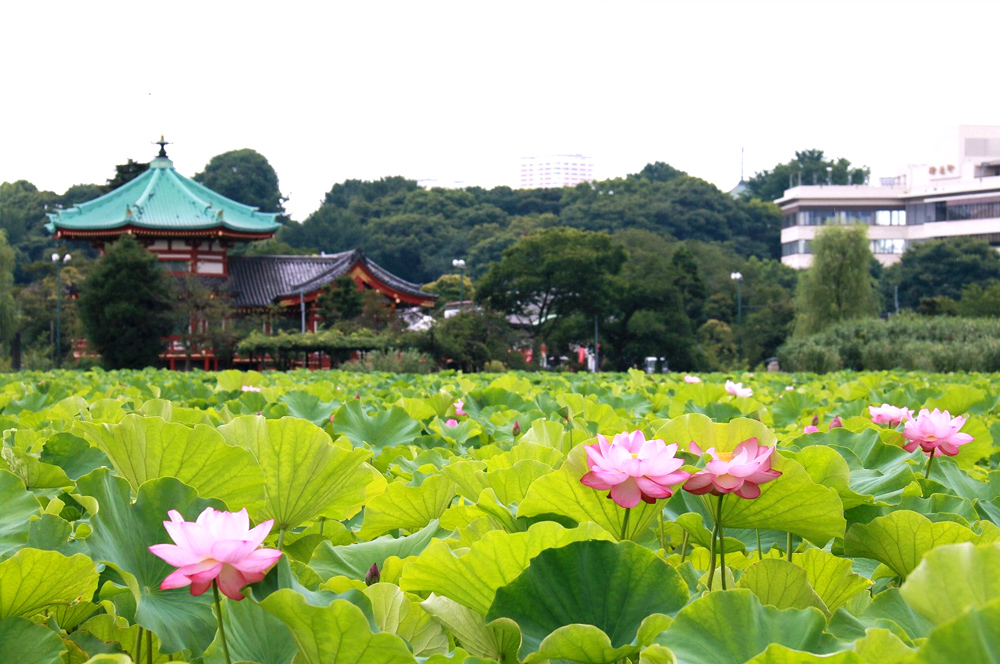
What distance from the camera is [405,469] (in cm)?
129

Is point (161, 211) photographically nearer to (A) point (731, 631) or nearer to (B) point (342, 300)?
(B) point (342, 300)

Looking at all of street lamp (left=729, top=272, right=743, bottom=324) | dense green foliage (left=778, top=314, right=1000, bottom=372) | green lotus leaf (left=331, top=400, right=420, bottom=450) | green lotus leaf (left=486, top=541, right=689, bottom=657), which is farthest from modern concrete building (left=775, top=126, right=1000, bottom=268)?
green lotus leaf (left=486, top=541, right=689, bottom=657)

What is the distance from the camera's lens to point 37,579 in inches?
23.3

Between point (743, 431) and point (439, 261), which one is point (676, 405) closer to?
point (743, 431)

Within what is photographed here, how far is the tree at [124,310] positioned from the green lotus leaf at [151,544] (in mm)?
20151

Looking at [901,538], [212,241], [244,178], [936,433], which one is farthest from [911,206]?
[901,538]

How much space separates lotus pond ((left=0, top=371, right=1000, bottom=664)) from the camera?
51 centimetres

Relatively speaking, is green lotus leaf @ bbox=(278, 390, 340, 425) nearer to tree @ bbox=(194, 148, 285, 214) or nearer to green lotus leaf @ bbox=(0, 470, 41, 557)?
green lotus leaf @ bbox=(0, 470, 41, 557)

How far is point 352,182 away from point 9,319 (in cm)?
2723

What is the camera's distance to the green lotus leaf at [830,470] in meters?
0.83

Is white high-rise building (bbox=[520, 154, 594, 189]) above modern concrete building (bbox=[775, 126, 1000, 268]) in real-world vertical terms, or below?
above

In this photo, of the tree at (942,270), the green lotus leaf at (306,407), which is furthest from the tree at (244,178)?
the green lotus leaf at (306,407)

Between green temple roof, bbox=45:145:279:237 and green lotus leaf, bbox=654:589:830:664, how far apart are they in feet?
78.7

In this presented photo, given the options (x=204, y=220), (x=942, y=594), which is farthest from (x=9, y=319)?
(x=942, y=594)
